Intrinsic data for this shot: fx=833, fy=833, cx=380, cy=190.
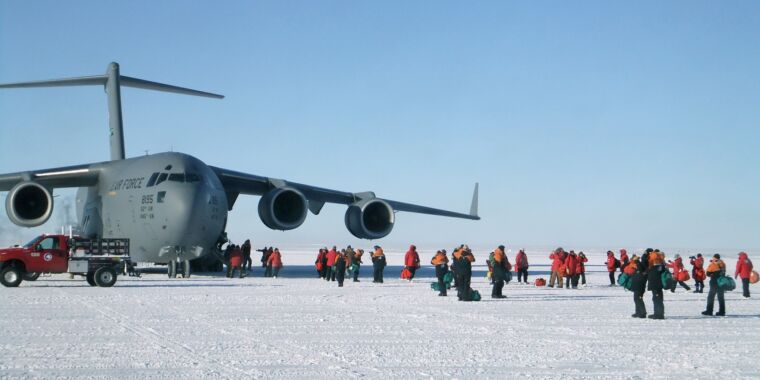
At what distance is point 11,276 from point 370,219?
13.8 meters

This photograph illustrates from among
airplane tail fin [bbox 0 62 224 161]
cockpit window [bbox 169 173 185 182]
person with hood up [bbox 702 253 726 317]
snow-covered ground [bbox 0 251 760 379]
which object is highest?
airplane tail fin [bbox 0 62 224 161]

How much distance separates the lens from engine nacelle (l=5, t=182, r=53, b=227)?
2517 cm

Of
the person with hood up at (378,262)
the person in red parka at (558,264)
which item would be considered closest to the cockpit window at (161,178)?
the person with hood up at (378,262)

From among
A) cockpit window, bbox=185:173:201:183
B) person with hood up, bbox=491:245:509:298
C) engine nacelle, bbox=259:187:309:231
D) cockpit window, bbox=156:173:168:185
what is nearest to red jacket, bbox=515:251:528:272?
person with hood up, bbox=491:245:509:298

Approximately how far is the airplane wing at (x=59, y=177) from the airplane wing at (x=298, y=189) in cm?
407

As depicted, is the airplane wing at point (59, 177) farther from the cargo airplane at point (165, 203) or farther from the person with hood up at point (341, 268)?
the person with hood up at point (341, 268)

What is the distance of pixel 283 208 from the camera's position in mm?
28984

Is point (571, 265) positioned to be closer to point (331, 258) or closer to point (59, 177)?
point (331, 258)

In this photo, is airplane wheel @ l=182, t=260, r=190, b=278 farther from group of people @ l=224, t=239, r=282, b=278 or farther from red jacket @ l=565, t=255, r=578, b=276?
red jacket @ l=565, t=255, r=578, b=276

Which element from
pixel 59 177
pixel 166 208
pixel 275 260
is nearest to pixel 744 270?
pixel 275 260

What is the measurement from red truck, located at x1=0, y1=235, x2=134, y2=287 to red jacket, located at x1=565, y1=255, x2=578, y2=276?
11386 millimetres

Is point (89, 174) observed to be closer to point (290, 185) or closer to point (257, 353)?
point (290, 185)

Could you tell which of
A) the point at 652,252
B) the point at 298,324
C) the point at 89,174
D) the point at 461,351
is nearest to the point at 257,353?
the point at 461,351

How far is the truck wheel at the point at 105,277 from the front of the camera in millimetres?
20281
